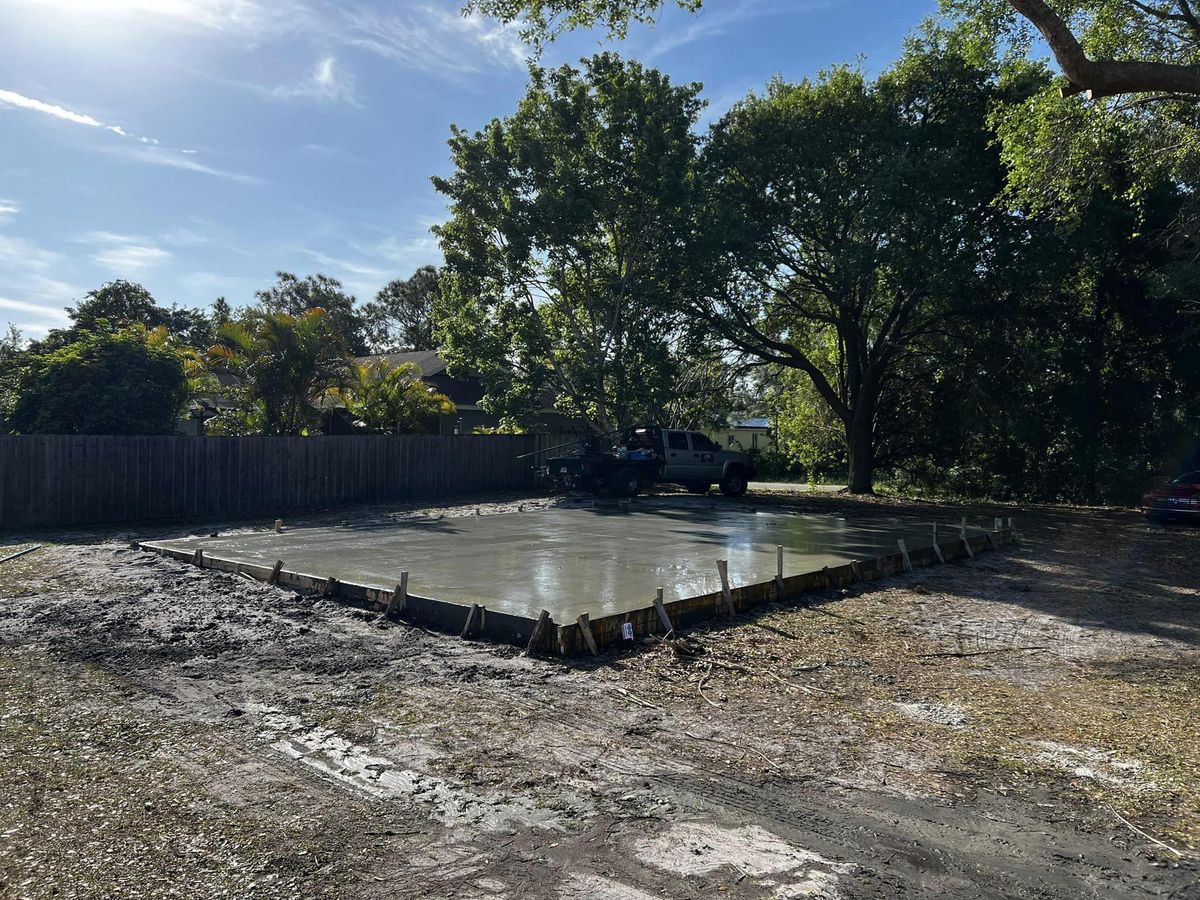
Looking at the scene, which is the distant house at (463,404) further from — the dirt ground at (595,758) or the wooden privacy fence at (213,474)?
the dirt ground at (595,758)

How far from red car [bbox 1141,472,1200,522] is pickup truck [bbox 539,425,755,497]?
395 inches

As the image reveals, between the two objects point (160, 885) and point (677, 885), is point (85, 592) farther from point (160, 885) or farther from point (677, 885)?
point (677, 885)

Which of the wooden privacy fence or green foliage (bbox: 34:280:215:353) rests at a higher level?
green foliage (bbox: 34:280:215:353)

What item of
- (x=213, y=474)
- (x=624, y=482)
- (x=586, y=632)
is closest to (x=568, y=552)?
(x=586, y=632)

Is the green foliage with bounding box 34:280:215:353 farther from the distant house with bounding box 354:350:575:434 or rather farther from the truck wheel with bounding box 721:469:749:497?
the truck wheel with bounding box 721:469:749:497

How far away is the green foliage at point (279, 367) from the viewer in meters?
20.4

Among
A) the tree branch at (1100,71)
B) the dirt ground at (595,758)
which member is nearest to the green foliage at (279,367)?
the dirt ground at (595,758)

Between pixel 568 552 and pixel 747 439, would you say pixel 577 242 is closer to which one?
pixel 568 552

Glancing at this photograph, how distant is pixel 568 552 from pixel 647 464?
10520 mm

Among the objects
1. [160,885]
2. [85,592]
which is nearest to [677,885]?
[160,885]

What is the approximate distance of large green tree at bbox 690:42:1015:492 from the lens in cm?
1873

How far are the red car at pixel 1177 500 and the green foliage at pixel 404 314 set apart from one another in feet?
148

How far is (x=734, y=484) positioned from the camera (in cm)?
2406

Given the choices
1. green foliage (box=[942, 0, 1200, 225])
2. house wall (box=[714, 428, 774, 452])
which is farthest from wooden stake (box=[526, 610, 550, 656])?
house wall (box=[714, 428, 774, 452])
